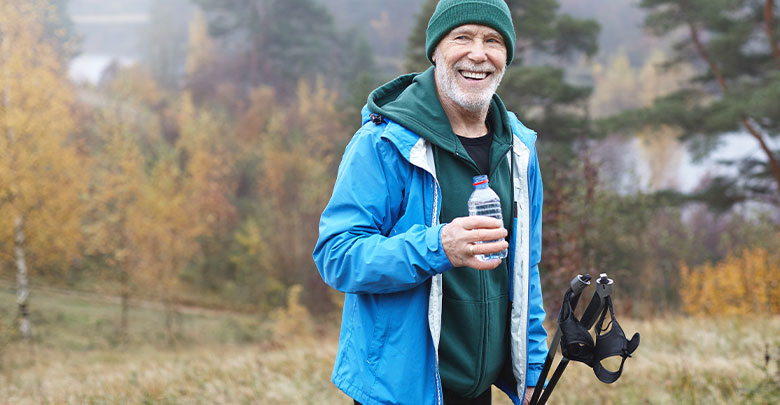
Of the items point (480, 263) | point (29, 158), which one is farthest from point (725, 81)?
point (29, 158)

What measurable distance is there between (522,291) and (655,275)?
19.2 metres

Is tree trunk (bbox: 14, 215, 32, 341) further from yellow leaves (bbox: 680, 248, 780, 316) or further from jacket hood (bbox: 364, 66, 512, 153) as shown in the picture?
yellow leaves (bbox: 680, 248, 780, 316)

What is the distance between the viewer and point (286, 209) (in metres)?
29.4

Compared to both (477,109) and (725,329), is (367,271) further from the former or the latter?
(725,329)

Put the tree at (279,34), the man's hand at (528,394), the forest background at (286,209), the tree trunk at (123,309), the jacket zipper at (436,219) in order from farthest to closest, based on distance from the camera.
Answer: the tree at (279,34)
the tree trunk at (123,309)
the forest background at (286,209)
the man's hand at (528,394)
the jacket zipper at (436,219)

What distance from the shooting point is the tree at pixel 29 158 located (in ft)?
53.0

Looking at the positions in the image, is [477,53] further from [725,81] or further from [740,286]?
[725,81]

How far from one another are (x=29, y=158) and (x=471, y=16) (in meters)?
17.7

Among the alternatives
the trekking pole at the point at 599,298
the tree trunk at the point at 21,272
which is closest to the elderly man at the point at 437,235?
the trekking pole at the point at 599,298

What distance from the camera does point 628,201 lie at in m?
15.8

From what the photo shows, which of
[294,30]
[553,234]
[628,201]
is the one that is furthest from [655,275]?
[294,30]

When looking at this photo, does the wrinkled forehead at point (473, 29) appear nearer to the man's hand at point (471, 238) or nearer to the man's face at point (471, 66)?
the man's face at point (471, 66)

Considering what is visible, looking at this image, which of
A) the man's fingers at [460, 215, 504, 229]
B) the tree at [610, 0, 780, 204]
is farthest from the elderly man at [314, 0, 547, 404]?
the tree at [610, 0, 780, 204]

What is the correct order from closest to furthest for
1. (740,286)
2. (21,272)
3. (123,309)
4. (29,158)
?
(740,286) → (29,158) → (21,272) → (123,309)
